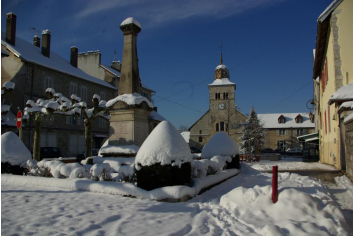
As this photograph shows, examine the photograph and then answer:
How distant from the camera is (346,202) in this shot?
6875 mm

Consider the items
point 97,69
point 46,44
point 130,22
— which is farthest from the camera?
point 97,69

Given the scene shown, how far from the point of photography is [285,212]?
502 centimetres

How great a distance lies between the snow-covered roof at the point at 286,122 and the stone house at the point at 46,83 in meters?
35.6

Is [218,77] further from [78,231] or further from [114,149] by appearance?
[78,231]

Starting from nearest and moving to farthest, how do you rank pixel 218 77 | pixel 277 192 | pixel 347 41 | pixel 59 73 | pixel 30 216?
1. pixel 30 216
2. pixel 277 192
3. pixel 347 41
4. pixel 59 73
5. pixel 218 77

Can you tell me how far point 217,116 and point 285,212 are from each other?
185 ft

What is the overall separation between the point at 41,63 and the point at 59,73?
2.52 m

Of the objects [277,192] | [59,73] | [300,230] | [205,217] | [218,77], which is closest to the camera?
[300,230]

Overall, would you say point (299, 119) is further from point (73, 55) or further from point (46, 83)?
point (46, 83)

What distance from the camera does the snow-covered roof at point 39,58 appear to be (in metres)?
25.1

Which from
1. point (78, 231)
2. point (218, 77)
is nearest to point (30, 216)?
point (78, 231)

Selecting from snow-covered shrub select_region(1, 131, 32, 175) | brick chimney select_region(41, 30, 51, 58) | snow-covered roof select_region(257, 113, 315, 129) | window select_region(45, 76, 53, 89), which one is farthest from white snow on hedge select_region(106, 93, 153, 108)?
snow-covered roof select_region(257, 113, 315, 129)

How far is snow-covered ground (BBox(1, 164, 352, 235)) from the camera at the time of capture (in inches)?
166

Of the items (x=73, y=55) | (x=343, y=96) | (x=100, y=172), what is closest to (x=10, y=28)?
(x=73, y=55)
